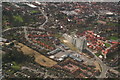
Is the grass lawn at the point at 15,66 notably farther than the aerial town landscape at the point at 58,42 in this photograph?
No

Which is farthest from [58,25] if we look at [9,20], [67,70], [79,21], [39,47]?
[67,70]

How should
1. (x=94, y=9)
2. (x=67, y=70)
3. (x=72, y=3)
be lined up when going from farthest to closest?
(x=72, y=3) < (x=94, y=9) < (x=67, y=70)

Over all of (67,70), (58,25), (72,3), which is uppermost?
(72,3)

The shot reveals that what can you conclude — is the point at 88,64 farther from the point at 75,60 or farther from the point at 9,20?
the point at 9,20

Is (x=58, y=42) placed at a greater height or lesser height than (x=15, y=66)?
greater

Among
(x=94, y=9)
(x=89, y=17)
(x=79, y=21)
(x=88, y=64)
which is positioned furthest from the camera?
(x=94, y=9)

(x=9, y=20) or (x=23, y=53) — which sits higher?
(x=9, y=20)

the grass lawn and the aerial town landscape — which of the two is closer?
the grass lawn

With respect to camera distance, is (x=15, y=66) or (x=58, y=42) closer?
(x=15, y=66)
